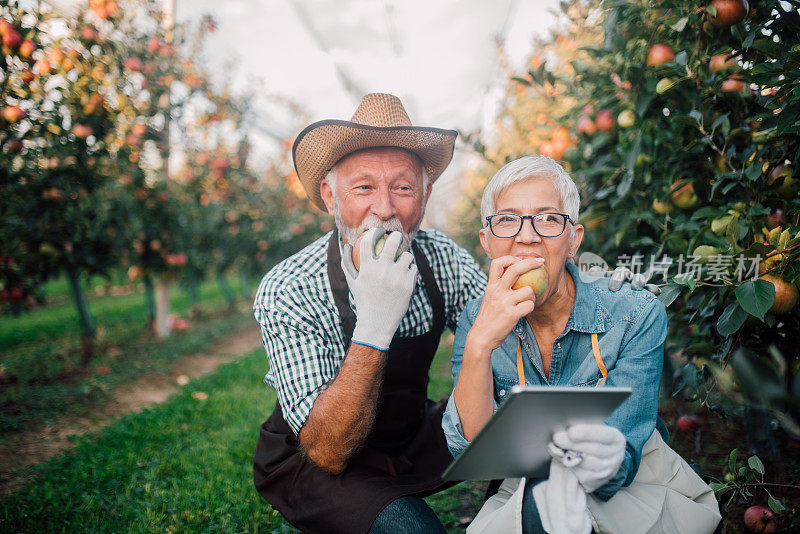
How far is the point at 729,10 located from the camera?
151 cm

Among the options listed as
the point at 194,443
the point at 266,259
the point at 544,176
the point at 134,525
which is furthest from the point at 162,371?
the point at 544,176

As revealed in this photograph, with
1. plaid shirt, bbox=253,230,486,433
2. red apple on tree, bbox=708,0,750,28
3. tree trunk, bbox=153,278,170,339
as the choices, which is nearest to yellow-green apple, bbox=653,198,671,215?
red apple on tree, bbox=708,0,750,28

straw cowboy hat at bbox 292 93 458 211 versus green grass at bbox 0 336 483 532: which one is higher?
straw cowboy hat at bbox 292 93 458 211

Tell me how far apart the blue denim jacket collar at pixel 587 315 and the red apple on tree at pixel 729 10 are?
96cm

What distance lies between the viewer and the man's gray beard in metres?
1.73

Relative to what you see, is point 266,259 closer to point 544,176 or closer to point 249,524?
point 249,524

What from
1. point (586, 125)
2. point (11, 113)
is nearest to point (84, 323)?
point (11, 113)

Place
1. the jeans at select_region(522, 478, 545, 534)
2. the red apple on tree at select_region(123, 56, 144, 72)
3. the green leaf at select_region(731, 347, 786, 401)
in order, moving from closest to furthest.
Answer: the green leaf at select_region(731, 347, 786, 401) → the jeans at select_region(522, 478, 545, 534) → the red apple on tree at select_region(123, 56, 144, 72)

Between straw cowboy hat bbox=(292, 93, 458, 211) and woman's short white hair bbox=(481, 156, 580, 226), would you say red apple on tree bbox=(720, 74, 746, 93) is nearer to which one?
woman's short white hair bbox=(481, 156, 580, 226)

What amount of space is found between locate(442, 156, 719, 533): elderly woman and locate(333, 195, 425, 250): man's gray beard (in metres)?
0.35

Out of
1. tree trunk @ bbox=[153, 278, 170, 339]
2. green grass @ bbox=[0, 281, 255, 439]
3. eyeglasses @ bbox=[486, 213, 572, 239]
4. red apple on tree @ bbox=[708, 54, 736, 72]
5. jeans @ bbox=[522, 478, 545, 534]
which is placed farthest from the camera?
tree trunk @ bbox=[153, 278, 170, 339]

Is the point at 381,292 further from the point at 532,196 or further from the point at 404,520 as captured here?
the point at 404,520

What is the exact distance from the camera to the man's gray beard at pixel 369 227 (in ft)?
5.69

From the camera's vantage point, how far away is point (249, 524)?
7.18ft
